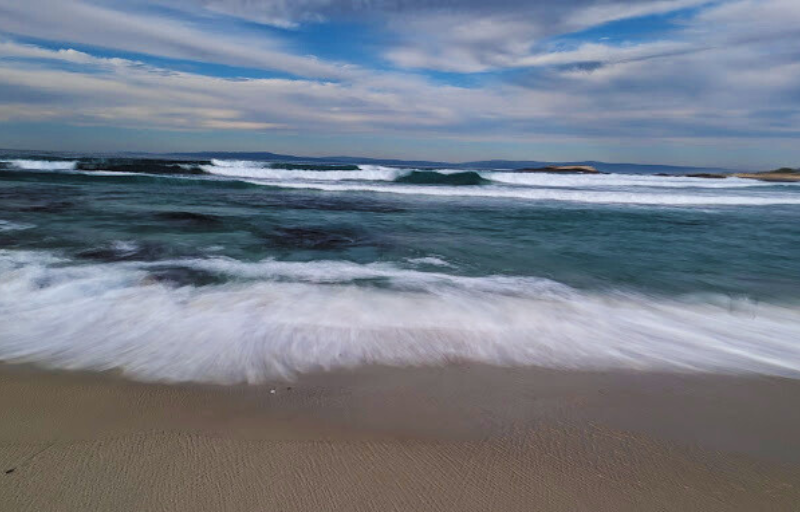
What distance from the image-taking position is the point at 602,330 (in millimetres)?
3789

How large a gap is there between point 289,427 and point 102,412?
890 mm

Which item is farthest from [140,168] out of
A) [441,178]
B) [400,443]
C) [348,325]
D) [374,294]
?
[400,443]

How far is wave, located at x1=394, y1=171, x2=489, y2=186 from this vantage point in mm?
26719

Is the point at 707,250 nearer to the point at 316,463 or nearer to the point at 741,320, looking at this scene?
the point at 741,320

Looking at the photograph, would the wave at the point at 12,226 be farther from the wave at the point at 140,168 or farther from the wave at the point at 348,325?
the wave at the point at 140,168

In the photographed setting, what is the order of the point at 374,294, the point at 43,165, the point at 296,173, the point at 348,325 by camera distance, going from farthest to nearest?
the point at 296,173 → the point at 43,165 → the point at 374,294 → the point at 348,325

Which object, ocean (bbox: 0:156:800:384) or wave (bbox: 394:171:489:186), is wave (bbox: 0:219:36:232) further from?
wave (bbox: 394:171:489:186)

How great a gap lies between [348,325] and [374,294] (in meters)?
0.88

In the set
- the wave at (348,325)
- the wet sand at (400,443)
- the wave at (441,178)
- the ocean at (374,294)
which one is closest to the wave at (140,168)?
the wave at (441,178)

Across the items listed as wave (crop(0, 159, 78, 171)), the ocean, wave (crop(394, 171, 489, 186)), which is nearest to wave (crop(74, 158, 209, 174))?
wave (crop(0, 159, 78, 171))

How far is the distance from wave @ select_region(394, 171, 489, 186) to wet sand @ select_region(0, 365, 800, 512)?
2414cm

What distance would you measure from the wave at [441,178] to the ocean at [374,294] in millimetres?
16816

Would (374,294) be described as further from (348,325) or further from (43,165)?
(43,165)

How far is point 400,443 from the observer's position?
2.08 meters
